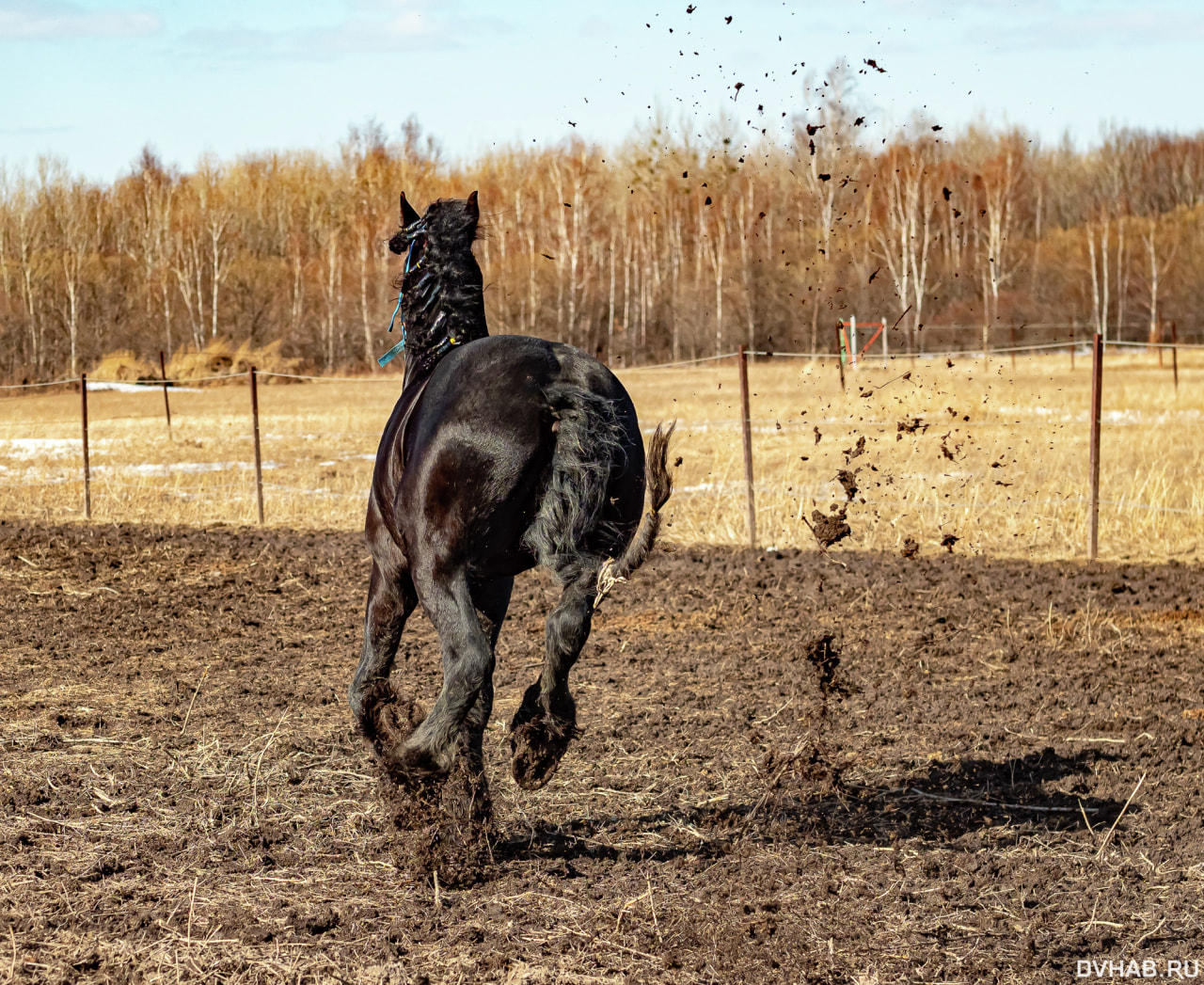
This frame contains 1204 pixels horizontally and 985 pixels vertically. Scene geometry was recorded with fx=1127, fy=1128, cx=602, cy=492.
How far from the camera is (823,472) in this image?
14.1 m

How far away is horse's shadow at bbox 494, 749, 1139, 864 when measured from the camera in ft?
13.3

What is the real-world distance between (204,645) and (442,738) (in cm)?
433

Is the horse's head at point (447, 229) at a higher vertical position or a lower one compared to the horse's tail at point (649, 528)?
higher

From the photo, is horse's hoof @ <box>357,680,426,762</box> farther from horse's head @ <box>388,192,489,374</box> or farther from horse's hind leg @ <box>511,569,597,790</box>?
horse's head @ <box>388,192,489,374</box>

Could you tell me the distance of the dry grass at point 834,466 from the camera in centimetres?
1053

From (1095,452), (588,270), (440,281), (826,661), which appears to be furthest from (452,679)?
(588,270)

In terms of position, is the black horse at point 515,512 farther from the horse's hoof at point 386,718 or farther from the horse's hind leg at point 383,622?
the horse's hind leg at point 383,622

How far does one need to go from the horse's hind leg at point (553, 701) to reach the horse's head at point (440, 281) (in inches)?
46.0

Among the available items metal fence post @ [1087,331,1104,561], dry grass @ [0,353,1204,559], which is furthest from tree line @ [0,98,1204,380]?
metal fence post @ [1087,331,1104,561]

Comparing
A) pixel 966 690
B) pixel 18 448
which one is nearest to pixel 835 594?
pixel 966 690

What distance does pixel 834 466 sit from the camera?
14578 millimetres

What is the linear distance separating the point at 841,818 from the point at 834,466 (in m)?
10.6

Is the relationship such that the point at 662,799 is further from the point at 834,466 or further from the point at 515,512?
the point at 834,466

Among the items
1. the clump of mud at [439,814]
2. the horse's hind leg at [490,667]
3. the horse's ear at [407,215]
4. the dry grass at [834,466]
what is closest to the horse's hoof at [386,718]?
the clump of mud at [439,814]
